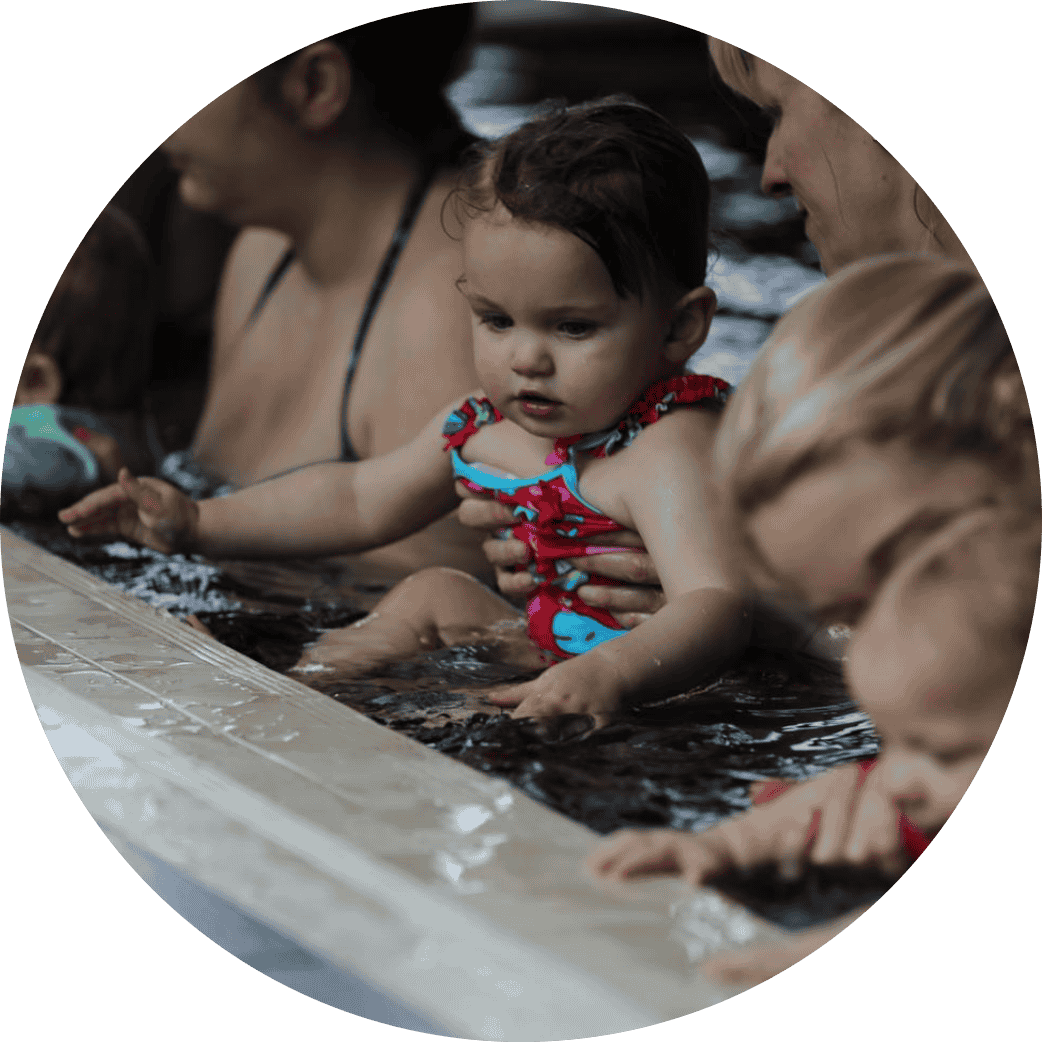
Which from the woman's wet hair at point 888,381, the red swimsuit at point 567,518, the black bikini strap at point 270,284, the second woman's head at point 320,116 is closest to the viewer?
the woman's wet hair at point 888,381

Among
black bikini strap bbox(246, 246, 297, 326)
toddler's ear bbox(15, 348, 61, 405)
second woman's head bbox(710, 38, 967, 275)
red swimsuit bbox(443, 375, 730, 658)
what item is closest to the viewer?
second woman's head bbox(710, 38, 967, 275)

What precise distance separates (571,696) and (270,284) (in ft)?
2.25

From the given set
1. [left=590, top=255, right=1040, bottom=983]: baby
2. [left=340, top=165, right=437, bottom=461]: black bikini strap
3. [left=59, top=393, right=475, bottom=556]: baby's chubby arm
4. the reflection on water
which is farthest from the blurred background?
[left=59, top=393, right=475, bottom=556]: baby's chubby arm

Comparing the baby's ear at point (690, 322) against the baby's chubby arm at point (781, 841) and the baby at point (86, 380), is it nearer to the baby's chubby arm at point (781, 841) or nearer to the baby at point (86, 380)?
the baby's chubby arm at point (781, 841)

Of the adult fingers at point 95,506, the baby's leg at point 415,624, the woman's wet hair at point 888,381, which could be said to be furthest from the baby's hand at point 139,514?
the woman's wet hair at point 888,381

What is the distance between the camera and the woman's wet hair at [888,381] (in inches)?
31.1

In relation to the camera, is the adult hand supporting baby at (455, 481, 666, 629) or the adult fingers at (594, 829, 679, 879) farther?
the adult hand supporting baby at (455, 481, 666, 629)

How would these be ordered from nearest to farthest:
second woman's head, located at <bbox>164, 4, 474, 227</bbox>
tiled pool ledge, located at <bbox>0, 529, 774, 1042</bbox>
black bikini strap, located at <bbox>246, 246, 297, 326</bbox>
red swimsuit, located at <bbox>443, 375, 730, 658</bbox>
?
1. tiled pool ledge, located at <bbox>0, 529, 774, 1042</bbox>
2. red swimsuit, located at <bbox>443, 375, 730, 658</bbox>
3. second woman's head, located at <bbox>164, 4, 474, 227</bbox>
4. black bikini strap, located at <bbox>246, 246, 297, 326</bbox>

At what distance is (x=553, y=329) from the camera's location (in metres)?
0.95

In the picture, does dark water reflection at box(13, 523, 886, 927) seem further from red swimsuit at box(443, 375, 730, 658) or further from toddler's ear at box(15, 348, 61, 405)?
toddler's ear at box(15, 348, 61, 405)

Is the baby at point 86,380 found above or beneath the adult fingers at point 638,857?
above

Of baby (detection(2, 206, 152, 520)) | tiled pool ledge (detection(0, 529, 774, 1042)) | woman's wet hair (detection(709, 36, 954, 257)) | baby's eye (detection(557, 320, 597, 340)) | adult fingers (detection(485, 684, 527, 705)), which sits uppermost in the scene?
woman's wet hair (detection(709, 36, 954, 257))

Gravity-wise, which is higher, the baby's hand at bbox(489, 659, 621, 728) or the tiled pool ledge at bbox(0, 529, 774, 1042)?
the baby's hand at bbox(489, 659, 621, 728)

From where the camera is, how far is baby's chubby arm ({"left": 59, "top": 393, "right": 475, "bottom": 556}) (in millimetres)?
1166
